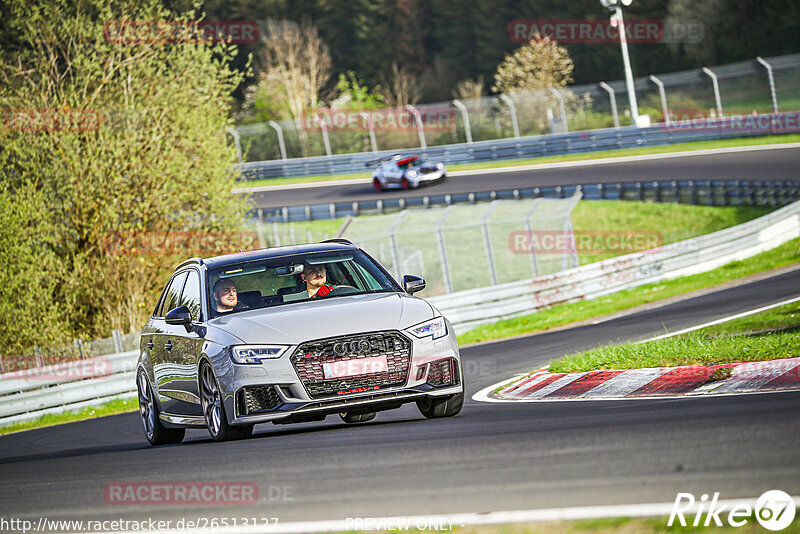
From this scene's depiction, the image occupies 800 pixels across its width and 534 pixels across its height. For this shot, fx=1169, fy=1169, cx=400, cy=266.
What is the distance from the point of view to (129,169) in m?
25.5

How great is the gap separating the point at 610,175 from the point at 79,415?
81.5 feet

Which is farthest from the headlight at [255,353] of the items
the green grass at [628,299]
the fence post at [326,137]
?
the fence post at [326,137]

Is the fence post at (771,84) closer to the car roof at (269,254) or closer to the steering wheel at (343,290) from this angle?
the car roof at (269,254)

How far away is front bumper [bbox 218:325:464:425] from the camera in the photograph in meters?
8.64

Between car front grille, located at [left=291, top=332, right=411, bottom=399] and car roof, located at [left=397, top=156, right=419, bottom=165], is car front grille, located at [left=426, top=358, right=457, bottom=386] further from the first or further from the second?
car roof, located at [left=397, top=156, right=419, bottom=165]

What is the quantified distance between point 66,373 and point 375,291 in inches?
391

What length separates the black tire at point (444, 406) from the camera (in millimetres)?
9430

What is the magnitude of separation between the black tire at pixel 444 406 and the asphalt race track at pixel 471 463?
7.3 inches

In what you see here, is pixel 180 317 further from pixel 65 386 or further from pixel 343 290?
pixel 65 386

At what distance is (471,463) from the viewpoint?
21.6 feet

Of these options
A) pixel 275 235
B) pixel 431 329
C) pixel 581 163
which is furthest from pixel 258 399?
pixel 581 163

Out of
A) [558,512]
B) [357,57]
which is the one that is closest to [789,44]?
[357,57]

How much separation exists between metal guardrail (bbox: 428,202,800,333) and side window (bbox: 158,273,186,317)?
36.2ft

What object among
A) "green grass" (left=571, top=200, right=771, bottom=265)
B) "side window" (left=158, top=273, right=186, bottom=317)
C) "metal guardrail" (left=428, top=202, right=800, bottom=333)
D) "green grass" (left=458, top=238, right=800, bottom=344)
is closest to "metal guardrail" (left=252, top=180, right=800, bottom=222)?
"green grass" (left=571, top=200, right=771, bottom=265)
